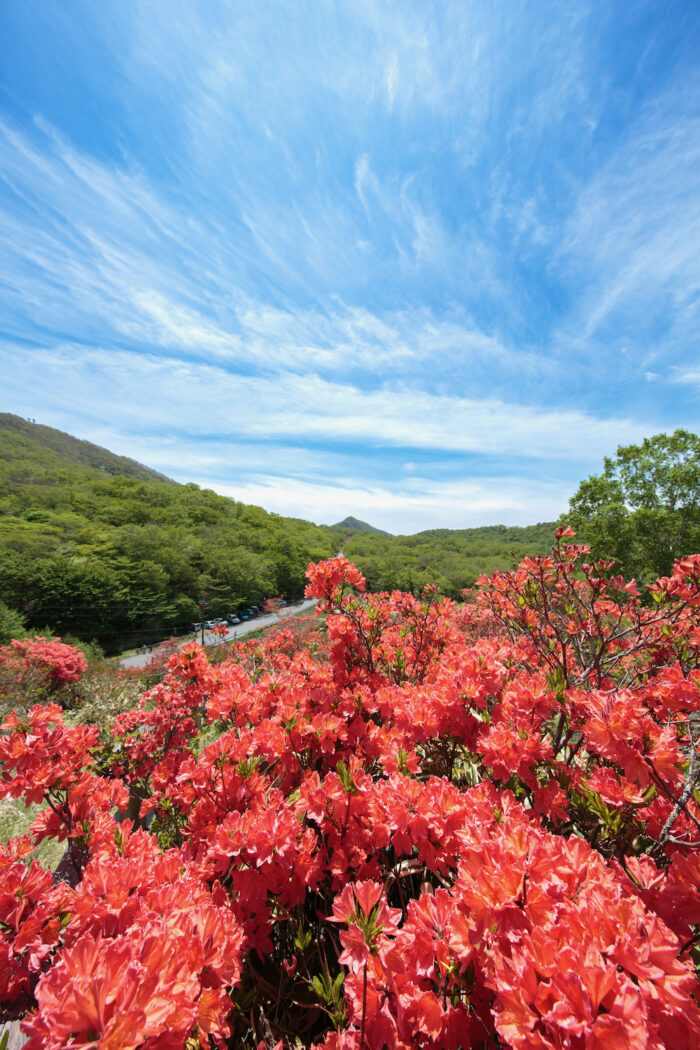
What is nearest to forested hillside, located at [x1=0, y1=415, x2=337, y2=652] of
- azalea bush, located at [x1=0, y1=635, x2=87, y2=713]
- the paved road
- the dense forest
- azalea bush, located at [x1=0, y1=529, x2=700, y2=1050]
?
the dense forest

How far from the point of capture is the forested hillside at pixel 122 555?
25.1m

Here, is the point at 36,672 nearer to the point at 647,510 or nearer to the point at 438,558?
the point at 647,510

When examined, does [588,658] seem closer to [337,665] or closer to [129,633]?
[337,665]

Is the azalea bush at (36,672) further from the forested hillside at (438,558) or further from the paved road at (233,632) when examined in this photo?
the forested hillside at (438,558)

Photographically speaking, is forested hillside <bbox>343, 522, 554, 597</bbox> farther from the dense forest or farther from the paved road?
the paved road

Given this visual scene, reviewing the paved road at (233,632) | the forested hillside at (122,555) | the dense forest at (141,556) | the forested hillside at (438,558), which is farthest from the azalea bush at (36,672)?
the forested hillside at (438,558)

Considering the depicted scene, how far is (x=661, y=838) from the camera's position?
3.92 ft

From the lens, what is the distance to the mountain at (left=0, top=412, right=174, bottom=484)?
194 ft

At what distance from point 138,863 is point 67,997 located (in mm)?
696

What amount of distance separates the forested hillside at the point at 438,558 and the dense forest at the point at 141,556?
0.29 meters

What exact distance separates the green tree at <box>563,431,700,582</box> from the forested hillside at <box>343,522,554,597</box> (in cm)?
1245

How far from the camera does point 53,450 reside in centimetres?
7869

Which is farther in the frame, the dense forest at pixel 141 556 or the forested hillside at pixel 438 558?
the forested hillside at pixel 438 558

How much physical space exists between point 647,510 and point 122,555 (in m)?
36.6
